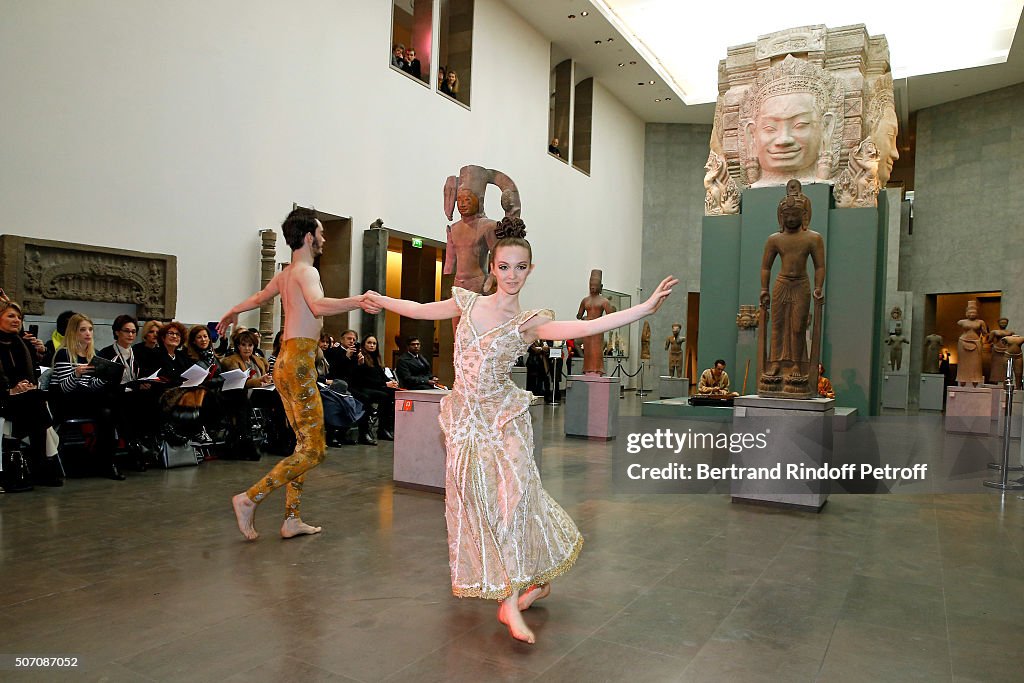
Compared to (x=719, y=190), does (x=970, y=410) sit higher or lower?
lower

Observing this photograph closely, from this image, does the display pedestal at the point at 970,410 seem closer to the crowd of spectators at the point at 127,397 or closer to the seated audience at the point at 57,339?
the crowd of spectators at the point at 127,397

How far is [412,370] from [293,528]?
15.6 feet

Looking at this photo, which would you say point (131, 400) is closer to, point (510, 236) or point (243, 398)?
point (243, 398)

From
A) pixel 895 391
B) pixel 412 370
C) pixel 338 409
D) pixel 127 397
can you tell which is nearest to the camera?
pixel 127 397

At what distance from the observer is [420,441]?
6355 millimetres

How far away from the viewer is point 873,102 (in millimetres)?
12383

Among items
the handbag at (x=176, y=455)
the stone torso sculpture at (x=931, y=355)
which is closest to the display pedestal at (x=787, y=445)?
the handbag at (x=176, y=455)

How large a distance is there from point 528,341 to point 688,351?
23.5 metres

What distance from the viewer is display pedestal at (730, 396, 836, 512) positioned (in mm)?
5891

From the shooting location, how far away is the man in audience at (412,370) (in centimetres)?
920

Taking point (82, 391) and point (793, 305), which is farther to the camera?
point (793, 305)

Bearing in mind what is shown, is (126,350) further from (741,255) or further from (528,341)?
(741,255)

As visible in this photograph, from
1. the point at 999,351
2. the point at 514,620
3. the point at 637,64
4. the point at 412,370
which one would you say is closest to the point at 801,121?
the point at 999,351
